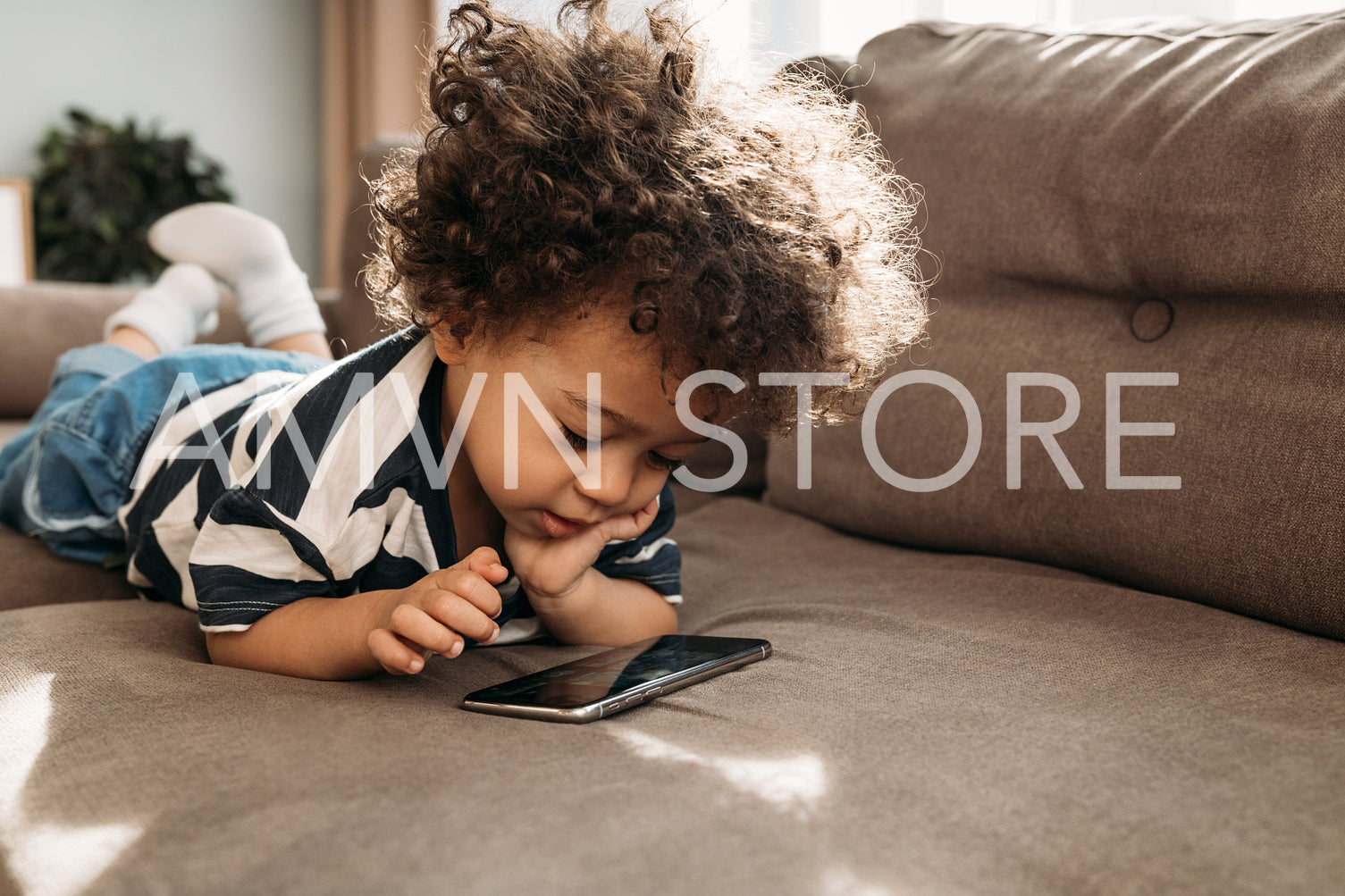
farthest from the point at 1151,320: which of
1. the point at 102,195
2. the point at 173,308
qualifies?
the point at 102,195

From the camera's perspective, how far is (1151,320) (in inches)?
36.7

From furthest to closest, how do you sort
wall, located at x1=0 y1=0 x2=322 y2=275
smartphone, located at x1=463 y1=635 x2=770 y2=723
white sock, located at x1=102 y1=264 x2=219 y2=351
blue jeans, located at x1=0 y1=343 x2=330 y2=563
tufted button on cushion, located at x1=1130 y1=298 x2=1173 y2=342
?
wall, located at x1=0 y1=0 x2=322 y2=275, white sock, located at x1=102 y1=264 x2=219 y2=351, blue jeans, located at x1=0 y1=343 x2=330 y2=563, tufted button on cushion, located at x1=1130 y1=298 x2=1173 y2=342, smartphone, located at x1=463 y1=635 x2=770 y2=723

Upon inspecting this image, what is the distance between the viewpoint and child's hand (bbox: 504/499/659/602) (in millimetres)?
818

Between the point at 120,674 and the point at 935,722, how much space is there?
52 centimetres

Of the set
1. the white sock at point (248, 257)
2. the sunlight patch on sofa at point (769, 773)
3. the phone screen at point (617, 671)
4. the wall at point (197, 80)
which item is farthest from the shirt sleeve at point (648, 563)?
the wall at point (197, 80)

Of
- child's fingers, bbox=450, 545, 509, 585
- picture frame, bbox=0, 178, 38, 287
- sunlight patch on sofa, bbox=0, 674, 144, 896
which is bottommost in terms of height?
sunlight patch on sofa, bbox=0, 674, 144, 896

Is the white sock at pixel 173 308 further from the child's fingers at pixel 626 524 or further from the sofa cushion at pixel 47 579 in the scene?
the child's fingers at pixel 626 524

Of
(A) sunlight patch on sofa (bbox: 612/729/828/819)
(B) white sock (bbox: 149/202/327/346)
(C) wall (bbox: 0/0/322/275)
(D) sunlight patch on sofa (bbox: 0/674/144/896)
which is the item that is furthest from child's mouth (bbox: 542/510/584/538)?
(C) wall (bbox: 0/0/322/275)

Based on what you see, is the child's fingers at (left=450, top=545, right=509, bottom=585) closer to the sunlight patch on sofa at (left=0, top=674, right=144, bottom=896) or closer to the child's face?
the child's face

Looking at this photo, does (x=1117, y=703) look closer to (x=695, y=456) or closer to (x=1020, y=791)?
(x=1020, y=791)

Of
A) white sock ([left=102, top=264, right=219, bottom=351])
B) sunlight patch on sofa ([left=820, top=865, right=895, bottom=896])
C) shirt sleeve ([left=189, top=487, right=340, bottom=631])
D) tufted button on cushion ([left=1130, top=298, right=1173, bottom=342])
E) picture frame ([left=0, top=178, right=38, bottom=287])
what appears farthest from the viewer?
picture frame ([left=0, top=178, right=38, bottom=287])

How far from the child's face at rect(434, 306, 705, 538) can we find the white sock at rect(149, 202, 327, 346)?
0.75 m

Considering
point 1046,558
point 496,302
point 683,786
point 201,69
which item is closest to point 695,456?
point 1046,558

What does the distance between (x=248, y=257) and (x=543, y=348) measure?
0.88 meters
